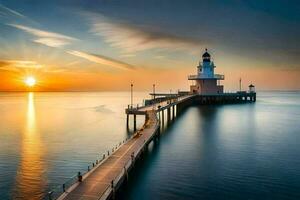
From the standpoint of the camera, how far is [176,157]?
29.6 metres

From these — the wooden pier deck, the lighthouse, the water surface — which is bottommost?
the water surface

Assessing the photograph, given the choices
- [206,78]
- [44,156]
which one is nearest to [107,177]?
[44,156]

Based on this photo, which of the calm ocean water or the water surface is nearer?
the calm ocean water

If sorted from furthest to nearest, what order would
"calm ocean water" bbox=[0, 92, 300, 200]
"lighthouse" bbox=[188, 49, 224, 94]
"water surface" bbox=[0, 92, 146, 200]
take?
1. "lighthouse" bbox=[188, 49, 224, 94]
2. "water surface" bbox=[0, 92, 146, 200]
3. "calm ocean water" bbox=[0, 92, 300, 200]

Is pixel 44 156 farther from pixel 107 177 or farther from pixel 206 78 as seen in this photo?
pixel 206 78

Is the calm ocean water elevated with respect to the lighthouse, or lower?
lower

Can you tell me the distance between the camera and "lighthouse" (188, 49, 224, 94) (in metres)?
96.2

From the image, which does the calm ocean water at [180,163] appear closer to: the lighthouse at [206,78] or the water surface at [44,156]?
the water surface at [44,156]

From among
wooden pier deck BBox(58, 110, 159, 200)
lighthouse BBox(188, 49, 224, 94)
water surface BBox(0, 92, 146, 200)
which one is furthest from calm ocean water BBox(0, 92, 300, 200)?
lighthouse BBox(188, 49, 224, 94)

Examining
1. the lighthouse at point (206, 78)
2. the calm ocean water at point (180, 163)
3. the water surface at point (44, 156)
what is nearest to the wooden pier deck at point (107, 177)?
the calm ocean water at point (180, 163)

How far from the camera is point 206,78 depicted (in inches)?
3787

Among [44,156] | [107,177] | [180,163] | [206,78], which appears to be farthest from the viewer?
[206,78]

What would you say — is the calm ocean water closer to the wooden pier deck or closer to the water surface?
the water surface

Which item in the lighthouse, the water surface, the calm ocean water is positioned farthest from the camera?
the lighthouse
